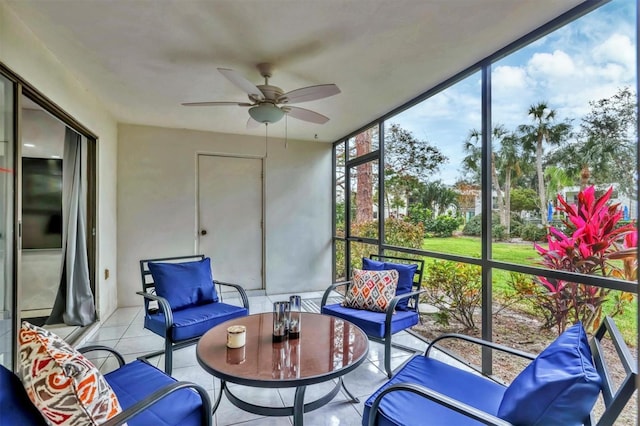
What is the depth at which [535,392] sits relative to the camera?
102 centimetres

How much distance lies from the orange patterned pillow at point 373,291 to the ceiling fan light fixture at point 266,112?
1.61m

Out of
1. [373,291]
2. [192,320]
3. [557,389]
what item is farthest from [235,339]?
[557,389]

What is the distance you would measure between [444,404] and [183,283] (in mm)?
2320

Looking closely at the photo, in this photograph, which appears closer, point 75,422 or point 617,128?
point 75,422

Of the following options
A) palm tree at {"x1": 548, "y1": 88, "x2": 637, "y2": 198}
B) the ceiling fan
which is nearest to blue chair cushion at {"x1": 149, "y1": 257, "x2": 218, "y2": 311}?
the ceiling fan

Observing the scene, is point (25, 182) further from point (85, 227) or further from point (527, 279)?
point (527, 279)

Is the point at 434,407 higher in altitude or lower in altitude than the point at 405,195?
lower

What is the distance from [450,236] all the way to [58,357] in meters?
2.88

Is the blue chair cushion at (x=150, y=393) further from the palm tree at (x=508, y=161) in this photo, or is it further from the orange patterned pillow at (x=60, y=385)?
the palm tree at (x=508, y=161)

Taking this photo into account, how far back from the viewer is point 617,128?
5.83ft

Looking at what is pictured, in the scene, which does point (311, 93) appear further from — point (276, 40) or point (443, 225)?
point (443, 225)

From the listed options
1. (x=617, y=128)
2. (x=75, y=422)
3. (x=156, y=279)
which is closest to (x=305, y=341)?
(x=75, y=422)

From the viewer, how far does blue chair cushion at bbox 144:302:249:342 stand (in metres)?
2.30

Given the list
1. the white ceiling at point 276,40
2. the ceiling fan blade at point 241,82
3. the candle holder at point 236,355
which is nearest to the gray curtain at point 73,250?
the white ceiling at point 276,40
